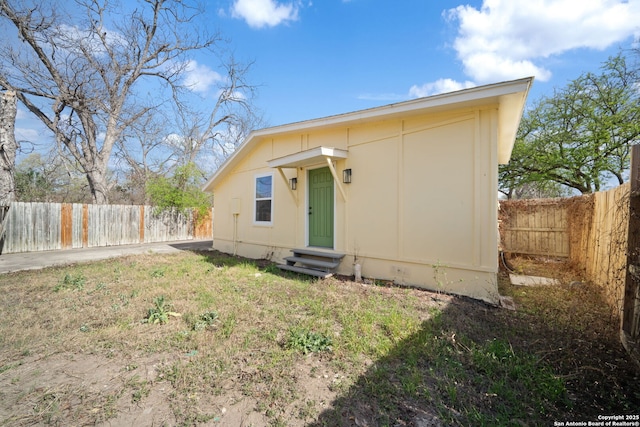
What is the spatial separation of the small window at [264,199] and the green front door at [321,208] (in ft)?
4.94

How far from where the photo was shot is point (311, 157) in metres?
5.45

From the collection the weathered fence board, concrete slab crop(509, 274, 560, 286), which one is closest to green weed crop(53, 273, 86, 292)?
concrete slab crop(509, 274, 560, 286)

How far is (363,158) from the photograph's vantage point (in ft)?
17.6

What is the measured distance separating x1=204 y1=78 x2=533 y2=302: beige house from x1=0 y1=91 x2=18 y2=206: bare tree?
28.2ft

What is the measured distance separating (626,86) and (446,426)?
1383 centimetres

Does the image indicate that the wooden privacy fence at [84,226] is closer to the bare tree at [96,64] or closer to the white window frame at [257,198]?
the bare tree at [96,64]

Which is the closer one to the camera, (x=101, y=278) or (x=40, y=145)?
(x=101, y=278)

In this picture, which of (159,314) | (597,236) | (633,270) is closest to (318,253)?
(159,314)

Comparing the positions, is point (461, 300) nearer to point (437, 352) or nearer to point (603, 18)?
point (437, 352)

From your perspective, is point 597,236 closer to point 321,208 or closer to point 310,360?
point 321,208

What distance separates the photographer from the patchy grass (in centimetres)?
183

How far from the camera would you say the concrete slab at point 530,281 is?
5.06 metres

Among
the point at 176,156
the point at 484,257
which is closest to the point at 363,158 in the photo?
the point at 484,257

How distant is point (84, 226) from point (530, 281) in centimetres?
1420
